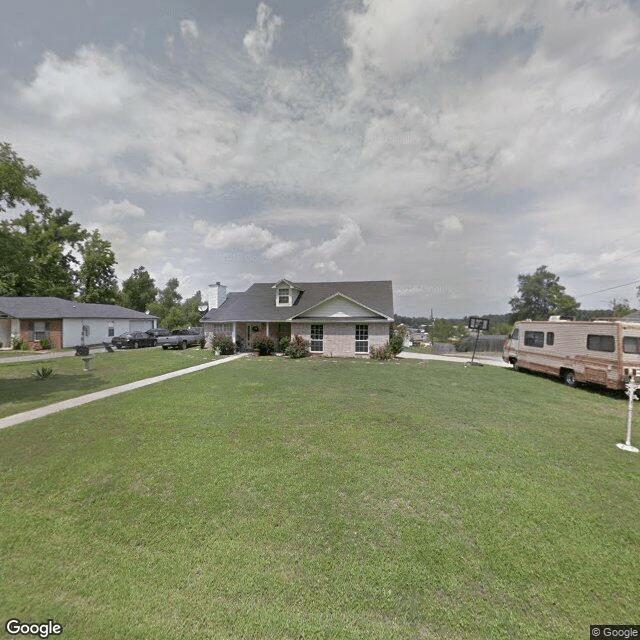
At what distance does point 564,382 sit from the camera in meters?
14.6

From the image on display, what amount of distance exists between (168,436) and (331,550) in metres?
4.75

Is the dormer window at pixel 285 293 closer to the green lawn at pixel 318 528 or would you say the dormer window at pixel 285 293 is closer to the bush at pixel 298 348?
the bush at pixel 298 348

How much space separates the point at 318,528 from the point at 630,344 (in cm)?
1435

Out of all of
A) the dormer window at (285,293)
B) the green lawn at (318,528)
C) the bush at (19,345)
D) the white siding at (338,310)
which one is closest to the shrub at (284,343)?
the white siding at (338,310)

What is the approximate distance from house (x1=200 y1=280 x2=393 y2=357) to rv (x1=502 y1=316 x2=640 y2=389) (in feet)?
28.4

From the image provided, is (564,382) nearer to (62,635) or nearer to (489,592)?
(489,592)

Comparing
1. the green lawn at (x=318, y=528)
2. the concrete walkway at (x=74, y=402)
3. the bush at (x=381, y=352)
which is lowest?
the green lawn at (x=318, y=528)

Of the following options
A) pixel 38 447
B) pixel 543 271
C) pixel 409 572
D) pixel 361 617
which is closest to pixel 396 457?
pixel 409 572

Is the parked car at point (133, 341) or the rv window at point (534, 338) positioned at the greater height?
the rv window at point (534, 338)

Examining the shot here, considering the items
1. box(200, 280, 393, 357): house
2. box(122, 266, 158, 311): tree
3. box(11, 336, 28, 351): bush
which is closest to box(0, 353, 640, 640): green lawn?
box(200, 280, 393, 357): house

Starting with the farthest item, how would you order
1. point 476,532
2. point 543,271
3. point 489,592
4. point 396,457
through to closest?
point 543,271 < point 396,457 < point 476,532 < point 489,592

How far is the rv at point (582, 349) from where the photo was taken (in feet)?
37.2

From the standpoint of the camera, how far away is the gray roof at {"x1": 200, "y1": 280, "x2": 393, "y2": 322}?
24359 millimetres

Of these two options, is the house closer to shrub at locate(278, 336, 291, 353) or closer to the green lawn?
shrub at locate(278, 336, 291, 353)
